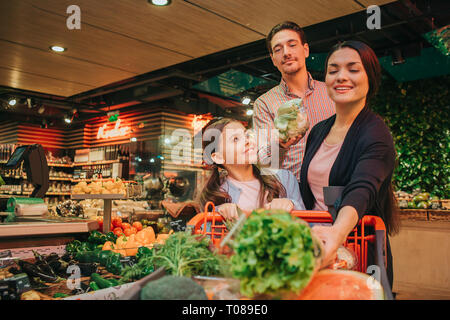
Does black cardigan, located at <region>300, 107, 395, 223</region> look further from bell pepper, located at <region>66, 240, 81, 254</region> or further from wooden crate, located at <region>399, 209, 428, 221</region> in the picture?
wooden crate, located at <region>399, 209, 428, 221</region>

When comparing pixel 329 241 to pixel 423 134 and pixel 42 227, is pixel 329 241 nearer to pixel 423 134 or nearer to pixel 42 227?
pixel 42 227

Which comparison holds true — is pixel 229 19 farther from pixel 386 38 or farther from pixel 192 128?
pixel 192 128

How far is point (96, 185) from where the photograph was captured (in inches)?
170

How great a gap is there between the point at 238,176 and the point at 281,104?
13.7 inches

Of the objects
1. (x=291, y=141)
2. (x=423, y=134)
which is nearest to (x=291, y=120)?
(x=291, y=141)

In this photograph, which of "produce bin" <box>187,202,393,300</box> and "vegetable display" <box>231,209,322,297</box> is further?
"produce bin" <box>187,202,393,300</box>

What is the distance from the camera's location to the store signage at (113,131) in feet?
34.9

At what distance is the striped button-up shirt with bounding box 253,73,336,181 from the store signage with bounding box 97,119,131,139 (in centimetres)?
920

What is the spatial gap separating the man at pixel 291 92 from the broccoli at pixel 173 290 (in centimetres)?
81

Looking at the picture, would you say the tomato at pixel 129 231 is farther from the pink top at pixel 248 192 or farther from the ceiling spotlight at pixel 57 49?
the pink top at pixel 248 192

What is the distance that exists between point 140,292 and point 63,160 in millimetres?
11342

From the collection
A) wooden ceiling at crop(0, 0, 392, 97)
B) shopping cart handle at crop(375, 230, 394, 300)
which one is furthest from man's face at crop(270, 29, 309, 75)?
wooden ceiling at crop(0, 0, 392, 97)

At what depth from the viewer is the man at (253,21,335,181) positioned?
5.22 feet

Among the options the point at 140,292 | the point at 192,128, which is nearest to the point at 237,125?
the point at 140,292
